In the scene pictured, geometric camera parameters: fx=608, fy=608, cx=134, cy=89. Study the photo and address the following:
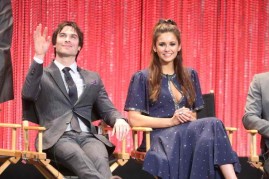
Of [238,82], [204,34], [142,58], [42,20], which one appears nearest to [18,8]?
[42,20]

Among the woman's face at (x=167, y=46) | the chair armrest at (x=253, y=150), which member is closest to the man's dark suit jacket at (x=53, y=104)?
the woman's face at (x=167, y=46)

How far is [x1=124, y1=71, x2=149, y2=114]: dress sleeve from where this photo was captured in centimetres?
403

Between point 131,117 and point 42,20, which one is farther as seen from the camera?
point 42,20

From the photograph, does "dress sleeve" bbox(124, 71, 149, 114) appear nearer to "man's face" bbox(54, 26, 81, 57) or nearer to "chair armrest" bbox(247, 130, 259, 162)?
"man's face" bbox(54, 26, 81, 57)

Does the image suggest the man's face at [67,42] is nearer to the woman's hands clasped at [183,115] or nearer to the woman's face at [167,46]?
the woman's face at [167,46]

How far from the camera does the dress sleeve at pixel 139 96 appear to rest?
4.03 metres

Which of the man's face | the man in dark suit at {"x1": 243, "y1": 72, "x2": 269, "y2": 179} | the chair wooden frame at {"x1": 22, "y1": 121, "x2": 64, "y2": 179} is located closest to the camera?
the chair wooden frame at {"x1": 22, "y1": 121, "x2": 64, "y2": 179}

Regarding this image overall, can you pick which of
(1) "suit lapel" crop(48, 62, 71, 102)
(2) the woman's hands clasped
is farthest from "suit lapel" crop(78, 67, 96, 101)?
(2) the woman's hands clasped

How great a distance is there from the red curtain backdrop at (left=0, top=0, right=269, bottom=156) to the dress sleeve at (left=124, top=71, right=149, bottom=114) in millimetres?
1307

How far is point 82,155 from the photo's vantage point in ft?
11.7

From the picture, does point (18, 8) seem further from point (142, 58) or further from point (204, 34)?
point (204, 34)

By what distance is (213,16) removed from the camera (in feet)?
18.2

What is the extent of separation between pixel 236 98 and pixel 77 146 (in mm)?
2352

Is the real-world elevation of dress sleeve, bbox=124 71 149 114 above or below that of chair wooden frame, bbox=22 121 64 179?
above
